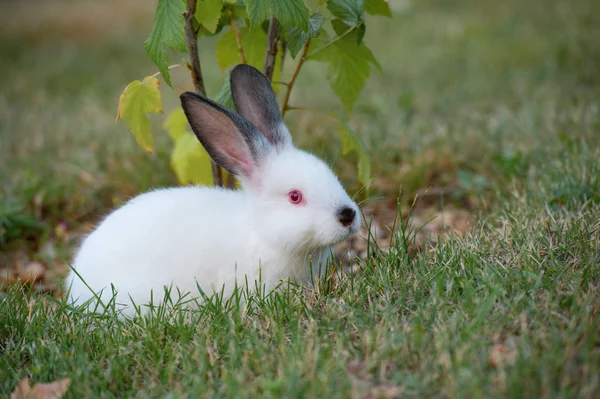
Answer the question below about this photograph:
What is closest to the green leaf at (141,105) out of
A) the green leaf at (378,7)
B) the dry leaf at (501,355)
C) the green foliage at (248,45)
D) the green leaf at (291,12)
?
the green foliage at (248,45)

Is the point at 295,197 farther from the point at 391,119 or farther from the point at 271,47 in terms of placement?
the point at 391,119

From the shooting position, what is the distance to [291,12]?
2.96 m

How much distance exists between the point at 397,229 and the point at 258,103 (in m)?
0.96

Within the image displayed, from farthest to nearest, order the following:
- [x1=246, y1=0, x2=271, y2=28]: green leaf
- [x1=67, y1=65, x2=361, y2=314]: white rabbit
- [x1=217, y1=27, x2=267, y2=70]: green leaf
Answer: [x1=217, y1=27, x2=267, y2=70]: green leaf → [x1=67, y1=65, x2=361, y2=314]: white rabbit → [x1=246, y1=0, x2=271, y2=28]: green leaf

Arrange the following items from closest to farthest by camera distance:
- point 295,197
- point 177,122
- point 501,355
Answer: point 501,355
point 295,197
point 177,122

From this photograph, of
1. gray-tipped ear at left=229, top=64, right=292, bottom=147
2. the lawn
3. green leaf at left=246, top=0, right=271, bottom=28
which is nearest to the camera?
the lawn

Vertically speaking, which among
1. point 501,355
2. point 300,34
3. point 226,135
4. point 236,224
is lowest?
point 501,355

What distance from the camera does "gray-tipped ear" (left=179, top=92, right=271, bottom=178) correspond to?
9.98ft

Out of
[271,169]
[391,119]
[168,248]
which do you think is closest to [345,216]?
[271,169]

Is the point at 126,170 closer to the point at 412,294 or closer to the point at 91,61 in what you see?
the point at 412,294

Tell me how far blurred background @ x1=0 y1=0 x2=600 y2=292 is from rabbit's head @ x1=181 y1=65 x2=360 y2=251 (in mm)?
827

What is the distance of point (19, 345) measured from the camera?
2.70 m

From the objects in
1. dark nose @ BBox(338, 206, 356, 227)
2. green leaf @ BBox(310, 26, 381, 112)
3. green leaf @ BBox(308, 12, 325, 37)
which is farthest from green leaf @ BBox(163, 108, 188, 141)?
dark nose @ BBox(338, 206, 356, 227)

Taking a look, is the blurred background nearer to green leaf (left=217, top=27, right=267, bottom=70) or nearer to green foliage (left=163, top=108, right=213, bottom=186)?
green foliage (left=163, top=108, right=213, bottom=186)
